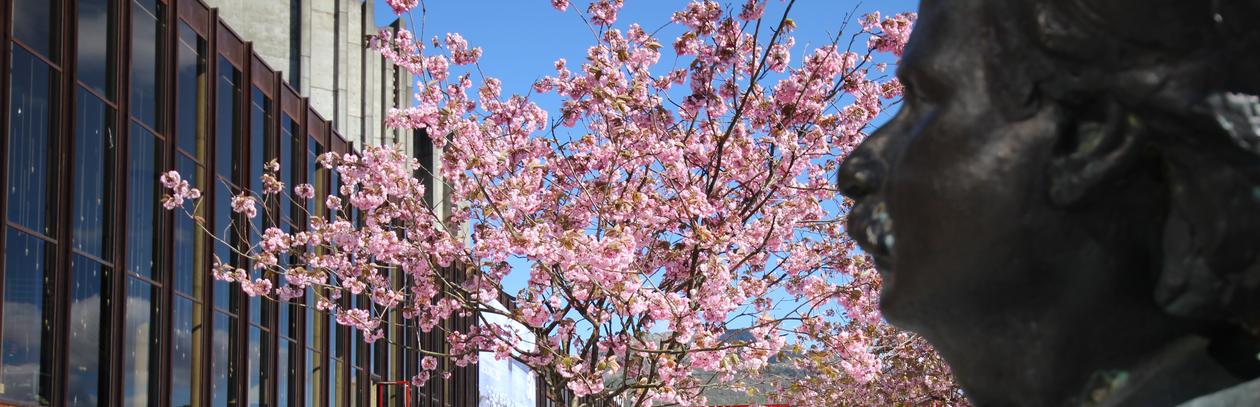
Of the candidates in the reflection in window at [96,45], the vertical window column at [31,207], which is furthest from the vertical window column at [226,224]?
the vertical window column at [31,207]

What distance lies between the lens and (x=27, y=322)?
1678 cm

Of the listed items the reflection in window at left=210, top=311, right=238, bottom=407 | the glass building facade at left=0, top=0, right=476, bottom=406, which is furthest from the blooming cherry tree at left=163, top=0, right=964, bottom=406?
the reflection in window at left=210, top=311, right=238, bottom=407

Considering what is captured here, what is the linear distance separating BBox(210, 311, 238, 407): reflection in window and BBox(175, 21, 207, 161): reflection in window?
2.74 m

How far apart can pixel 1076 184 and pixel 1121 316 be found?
17 cm

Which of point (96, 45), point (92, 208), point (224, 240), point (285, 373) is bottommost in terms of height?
point (285, 373)

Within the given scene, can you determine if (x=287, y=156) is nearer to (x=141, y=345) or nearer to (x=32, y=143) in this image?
(x=141, y=345)

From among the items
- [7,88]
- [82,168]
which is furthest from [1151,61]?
[82,168]

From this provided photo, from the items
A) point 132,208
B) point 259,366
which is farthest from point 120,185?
point 259,366

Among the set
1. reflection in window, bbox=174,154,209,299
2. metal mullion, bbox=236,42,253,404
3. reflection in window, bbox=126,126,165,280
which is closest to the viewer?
reflection in window, bbox=126,126,165,280

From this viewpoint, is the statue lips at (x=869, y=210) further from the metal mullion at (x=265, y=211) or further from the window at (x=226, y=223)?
the metal mullion at (x=265, y=211)

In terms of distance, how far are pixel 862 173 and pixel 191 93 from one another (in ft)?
72.8

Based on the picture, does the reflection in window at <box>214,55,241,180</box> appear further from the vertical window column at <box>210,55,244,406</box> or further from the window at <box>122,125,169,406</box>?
the window at <box>122,125,169,406</box>

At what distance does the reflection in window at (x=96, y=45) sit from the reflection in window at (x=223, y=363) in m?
5.15

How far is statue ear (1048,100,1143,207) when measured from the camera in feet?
5.27
